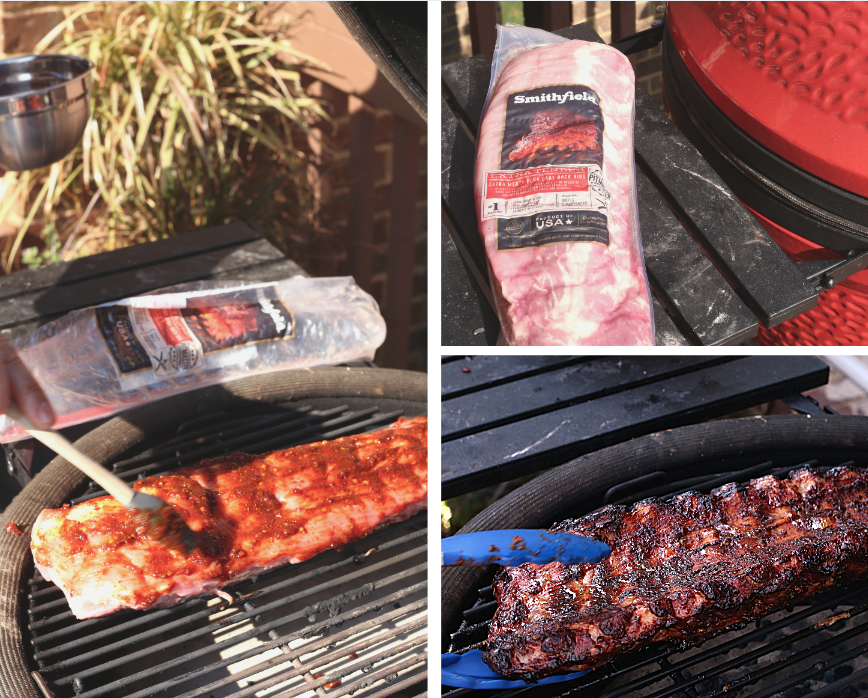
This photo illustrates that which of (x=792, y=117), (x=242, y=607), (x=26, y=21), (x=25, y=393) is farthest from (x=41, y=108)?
(x=792, y=117)

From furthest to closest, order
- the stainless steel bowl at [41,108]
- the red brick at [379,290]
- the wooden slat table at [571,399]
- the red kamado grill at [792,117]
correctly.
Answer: the red brick at [379,290] → the stainless steel bowl at [41,108] → the wooden slat table at [571,399] → the red kamado grill at [792,117]

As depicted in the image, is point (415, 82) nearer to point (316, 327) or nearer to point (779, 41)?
point (779, 41)

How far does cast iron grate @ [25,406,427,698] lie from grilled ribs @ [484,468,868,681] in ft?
0.75

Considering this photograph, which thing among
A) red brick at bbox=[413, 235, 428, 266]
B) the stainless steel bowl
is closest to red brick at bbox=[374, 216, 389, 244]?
red brick at bbox=[413, 235, 428, 266]

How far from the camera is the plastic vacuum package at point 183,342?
171 cm

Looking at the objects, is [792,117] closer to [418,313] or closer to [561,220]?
[561,220]

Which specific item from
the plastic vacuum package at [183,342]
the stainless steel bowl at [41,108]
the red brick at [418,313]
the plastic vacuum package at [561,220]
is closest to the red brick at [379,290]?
the red brick at [418,313]

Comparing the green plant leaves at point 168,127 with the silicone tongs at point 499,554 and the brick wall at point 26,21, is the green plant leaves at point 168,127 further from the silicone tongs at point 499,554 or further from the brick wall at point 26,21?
the silicone tongs at point 499,554

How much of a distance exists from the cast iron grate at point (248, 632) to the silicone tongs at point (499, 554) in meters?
0.10

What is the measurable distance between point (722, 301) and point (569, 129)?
36cm

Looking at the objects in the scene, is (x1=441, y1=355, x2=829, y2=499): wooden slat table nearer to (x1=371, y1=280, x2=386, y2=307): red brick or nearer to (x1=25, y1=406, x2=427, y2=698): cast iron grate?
(x1=25, y1=406, x2=427, y2=698): cast iron grate

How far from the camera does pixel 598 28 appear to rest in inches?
90.5

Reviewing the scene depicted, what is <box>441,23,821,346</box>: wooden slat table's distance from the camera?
1163 millimetres

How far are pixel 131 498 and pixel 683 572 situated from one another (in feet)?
2.98
